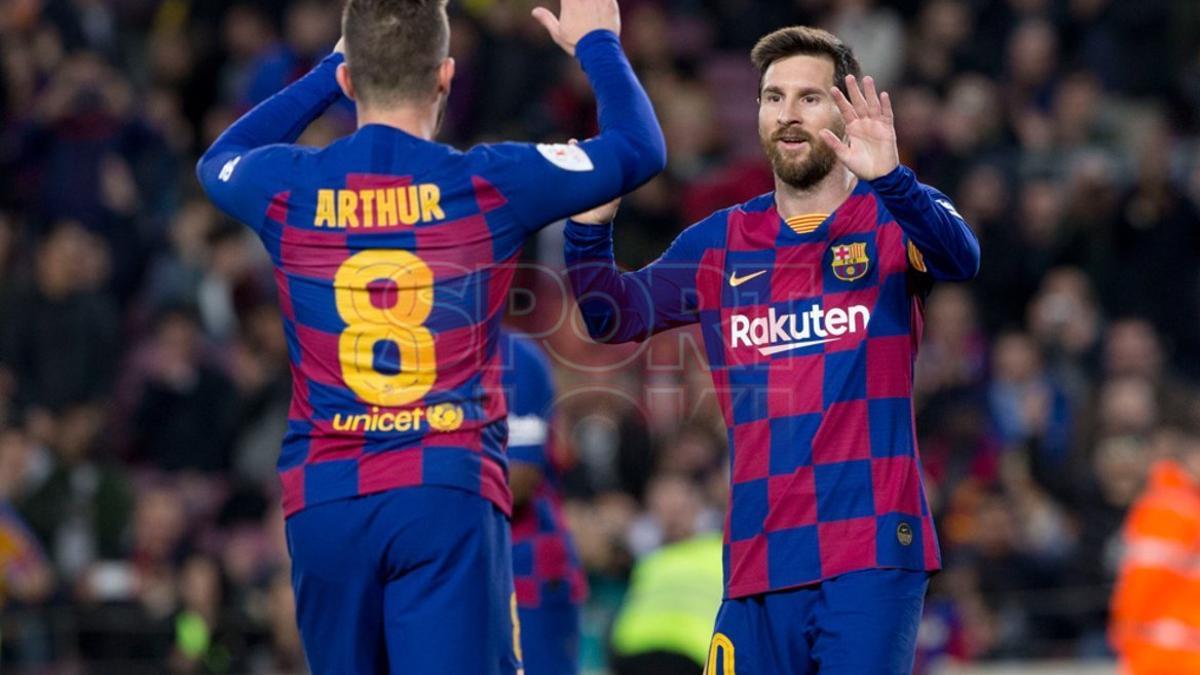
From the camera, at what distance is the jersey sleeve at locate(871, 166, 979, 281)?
19.8ft

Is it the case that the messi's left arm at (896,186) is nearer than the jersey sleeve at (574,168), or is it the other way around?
the jersey sleeve at (574,168)

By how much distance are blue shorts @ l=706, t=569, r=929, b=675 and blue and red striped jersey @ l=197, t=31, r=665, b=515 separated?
0.96 meters

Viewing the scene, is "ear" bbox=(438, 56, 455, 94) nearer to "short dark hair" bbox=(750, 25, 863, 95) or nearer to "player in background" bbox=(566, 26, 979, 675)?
"player in background" bbox=(566, 26, 979, 675)

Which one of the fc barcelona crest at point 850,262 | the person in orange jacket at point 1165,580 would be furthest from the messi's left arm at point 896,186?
the person in orange jacket at point 1165,580

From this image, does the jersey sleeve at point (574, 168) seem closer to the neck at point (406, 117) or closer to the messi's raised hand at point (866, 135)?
the neck at point (406, 117)

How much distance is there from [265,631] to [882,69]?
304 inches

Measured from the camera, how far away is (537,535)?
9078 millimetres

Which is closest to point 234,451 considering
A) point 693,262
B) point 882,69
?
point 882,69

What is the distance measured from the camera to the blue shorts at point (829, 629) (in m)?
6.07

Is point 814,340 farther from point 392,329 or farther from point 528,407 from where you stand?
point 528,407

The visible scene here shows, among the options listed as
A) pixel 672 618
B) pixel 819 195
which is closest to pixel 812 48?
pixel 819 195

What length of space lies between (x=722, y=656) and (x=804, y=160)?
1.61m

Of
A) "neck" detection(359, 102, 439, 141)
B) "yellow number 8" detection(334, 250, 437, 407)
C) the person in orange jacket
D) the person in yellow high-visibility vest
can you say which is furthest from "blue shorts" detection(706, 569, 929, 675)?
the person in orange jacket

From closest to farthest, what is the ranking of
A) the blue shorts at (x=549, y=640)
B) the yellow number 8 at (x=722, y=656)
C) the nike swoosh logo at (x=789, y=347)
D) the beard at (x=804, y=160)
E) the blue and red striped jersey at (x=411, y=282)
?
the blue and red striped jersey at (x=411, y=282)
the yellow number 8 at (x=722, y=656)
the nike swoosh logo at (x=789, y=347)
the beard at (x=804, y=160)
the blue shorts at (x=549, y=640)
